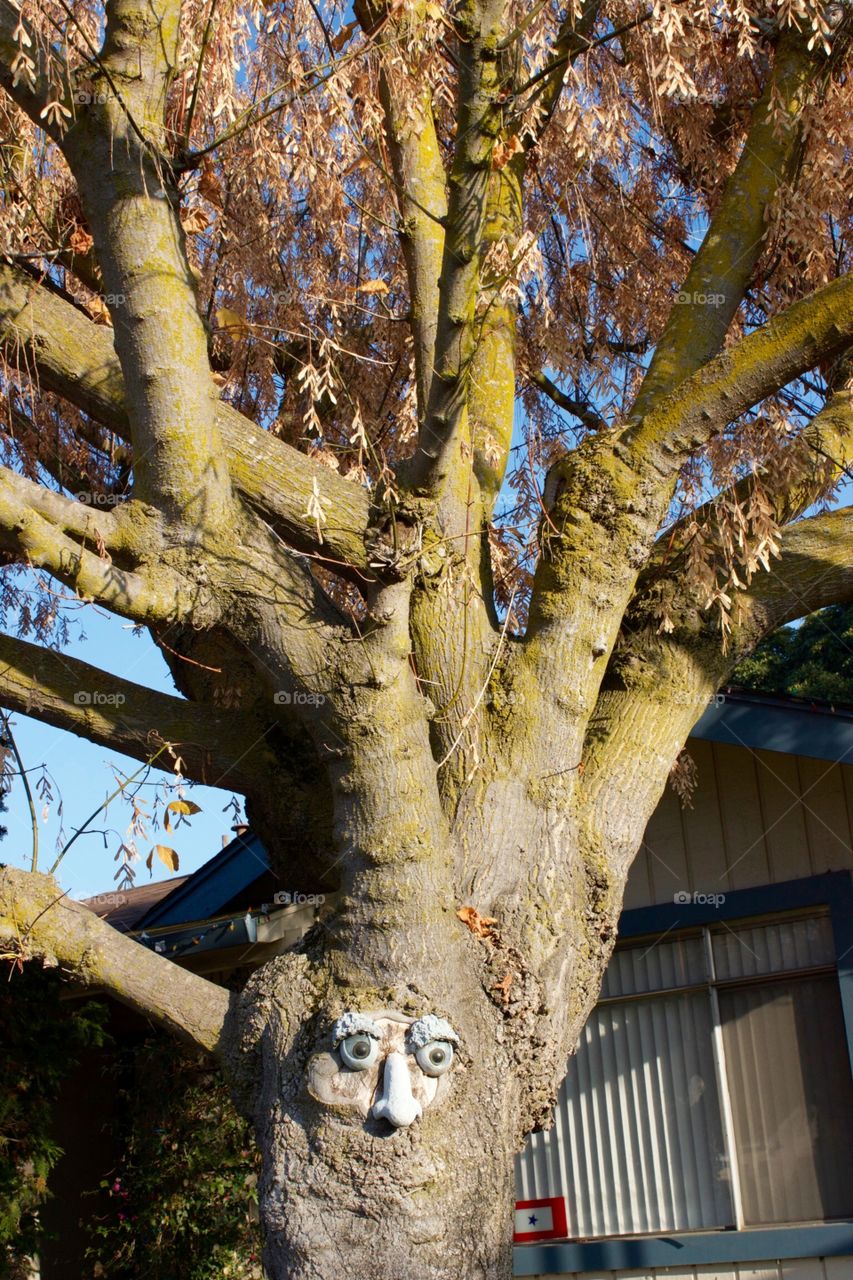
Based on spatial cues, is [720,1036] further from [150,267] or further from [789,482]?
[150,267]

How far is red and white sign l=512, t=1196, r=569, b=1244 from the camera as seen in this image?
7.90m

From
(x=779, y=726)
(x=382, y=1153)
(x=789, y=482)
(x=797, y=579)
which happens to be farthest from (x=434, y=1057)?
(x=779, y=726)

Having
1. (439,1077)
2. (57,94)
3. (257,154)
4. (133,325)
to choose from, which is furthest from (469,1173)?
(257,154)

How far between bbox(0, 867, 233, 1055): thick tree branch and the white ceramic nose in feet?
2.42

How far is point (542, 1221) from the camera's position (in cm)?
796

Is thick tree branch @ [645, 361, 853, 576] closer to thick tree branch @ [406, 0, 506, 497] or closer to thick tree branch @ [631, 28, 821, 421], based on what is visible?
thick tree branch @ [631, 28, 821, 421]

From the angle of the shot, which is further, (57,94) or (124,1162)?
(124,1162)

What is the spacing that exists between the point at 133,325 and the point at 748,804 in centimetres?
475

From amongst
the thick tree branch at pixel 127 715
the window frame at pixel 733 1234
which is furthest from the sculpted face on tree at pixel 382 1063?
the window frame at pixel 733 1234

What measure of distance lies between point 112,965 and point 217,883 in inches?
200

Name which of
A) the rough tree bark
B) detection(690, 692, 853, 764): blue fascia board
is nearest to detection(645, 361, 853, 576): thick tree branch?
the rough tree bark

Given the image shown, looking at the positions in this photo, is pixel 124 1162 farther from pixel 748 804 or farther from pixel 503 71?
pixel 503 71

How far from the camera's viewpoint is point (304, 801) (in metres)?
5.29

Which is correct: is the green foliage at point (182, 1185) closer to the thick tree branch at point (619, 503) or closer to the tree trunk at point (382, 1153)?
the tree trunk at point (382, 1153)
